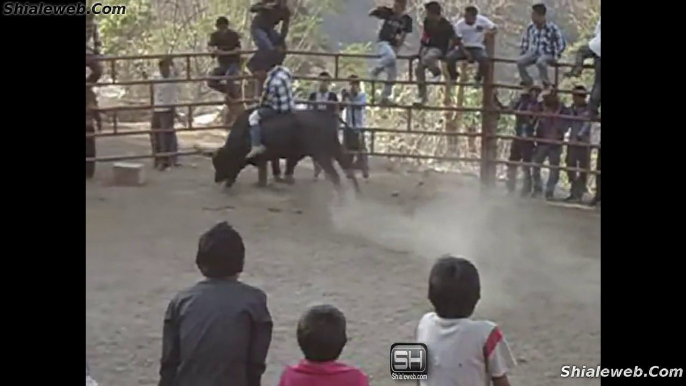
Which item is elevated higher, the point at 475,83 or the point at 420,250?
the point at 475,83

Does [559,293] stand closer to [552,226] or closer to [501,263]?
[501,263]

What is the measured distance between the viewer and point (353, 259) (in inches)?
314

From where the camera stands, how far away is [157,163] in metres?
11.4

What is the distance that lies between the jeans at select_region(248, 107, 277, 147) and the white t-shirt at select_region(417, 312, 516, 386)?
7260 mm

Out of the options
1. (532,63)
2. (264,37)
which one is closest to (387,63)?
(264,37)

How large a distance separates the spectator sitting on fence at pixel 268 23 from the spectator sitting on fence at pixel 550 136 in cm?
288

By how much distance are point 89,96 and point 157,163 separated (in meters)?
0.94

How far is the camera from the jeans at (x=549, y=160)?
1012 cm

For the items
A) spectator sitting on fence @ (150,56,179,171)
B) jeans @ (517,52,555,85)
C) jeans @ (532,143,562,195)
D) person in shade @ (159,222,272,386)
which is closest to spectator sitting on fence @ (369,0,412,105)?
jeans @ (517,52,555,85)

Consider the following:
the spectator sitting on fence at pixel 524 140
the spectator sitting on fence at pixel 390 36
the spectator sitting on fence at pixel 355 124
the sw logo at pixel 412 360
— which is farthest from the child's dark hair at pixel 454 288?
the spectator sitting on fence at pixel 390 36

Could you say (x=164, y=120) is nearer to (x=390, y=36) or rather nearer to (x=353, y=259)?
(x=390, y=36)

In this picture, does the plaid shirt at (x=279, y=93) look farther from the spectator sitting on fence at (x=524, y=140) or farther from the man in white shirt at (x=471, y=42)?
the spectator sitting on fence at (x=524, y=140)

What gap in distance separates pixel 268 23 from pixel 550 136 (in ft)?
10.4
